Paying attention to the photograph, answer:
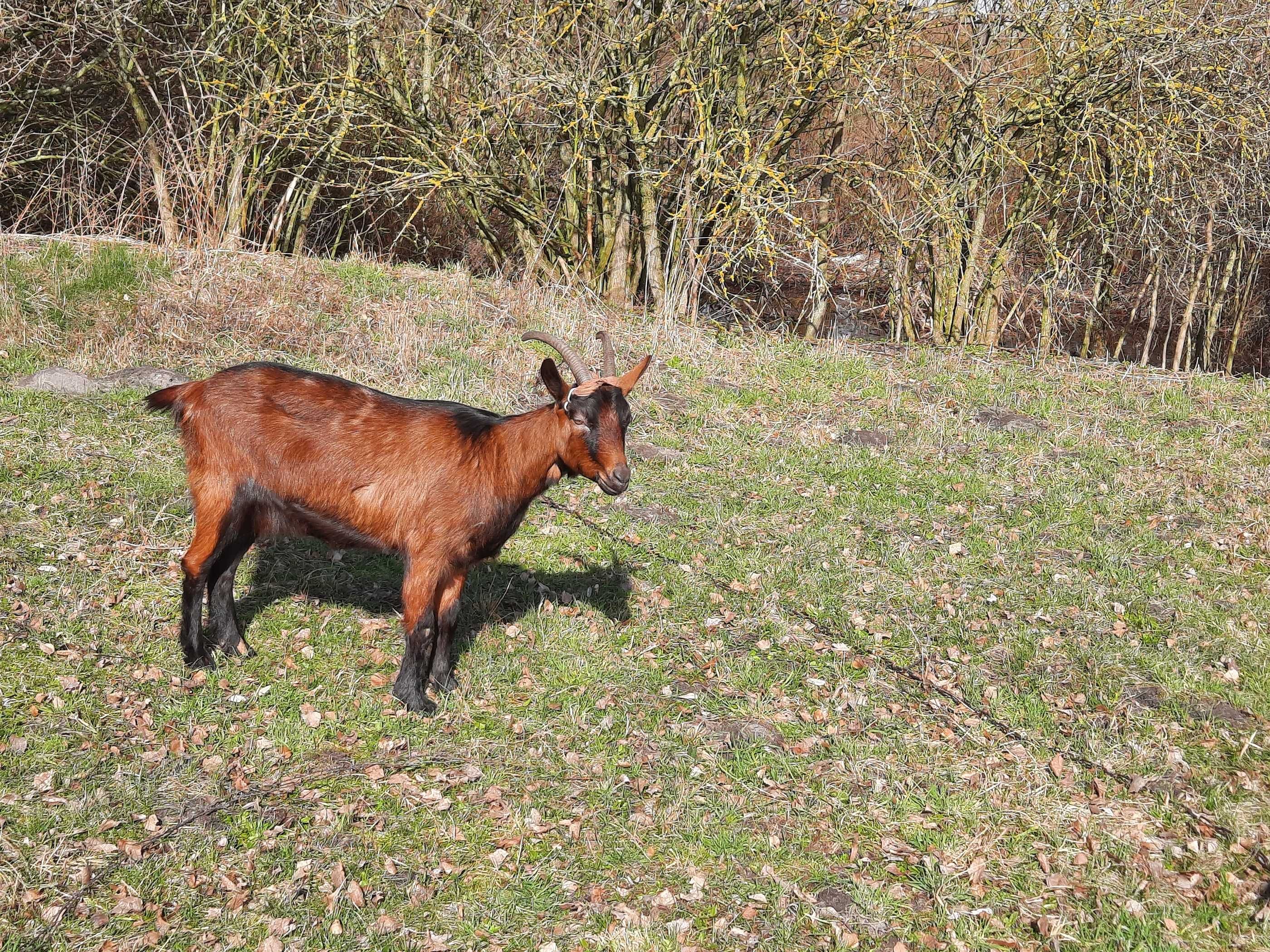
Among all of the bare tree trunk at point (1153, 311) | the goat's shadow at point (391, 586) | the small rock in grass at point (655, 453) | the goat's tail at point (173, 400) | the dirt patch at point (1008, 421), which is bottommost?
the goat's shadow at point (391, 586)

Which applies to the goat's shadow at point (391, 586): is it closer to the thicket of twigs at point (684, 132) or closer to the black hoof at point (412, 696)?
the black hoof at point (412, 696)

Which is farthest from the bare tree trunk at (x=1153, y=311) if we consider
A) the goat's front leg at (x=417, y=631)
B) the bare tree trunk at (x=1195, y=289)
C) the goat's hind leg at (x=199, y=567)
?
the goat's hind leg at (x=199, y=567)

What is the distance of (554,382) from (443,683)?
167cm

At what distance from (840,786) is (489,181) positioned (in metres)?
8.43

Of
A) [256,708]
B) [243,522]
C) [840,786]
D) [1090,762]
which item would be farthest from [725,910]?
[243,522]

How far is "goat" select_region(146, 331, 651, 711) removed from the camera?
4988 millimetres

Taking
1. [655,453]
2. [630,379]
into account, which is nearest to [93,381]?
[655,453]

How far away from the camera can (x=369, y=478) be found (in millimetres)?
5055

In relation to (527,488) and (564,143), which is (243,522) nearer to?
(527,488)

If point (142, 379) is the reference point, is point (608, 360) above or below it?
above

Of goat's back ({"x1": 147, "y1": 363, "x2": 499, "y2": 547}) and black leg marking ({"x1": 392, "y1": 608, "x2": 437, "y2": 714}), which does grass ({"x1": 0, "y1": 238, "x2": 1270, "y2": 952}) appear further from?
goat's back ({"x1": 147, "y1": 363, "x2": 499, "y2": 547})

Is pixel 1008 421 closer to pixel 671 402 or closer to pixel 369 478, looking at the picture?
pixel 671 402

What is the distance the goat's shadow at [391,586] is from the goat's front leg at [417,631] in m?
0.55

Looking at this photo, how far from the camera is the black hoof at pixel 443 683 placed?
5230 millimetres
